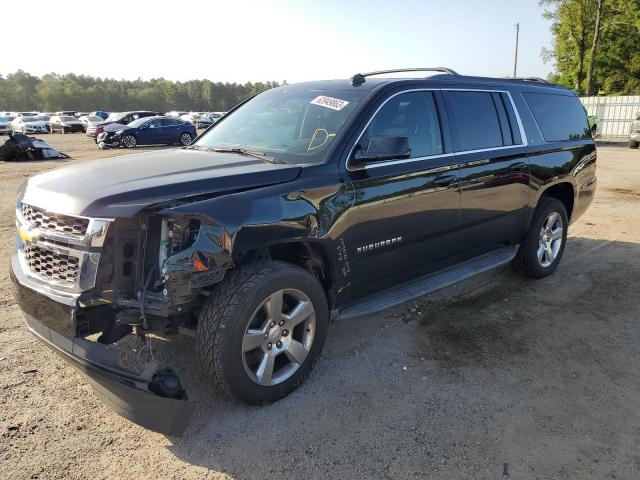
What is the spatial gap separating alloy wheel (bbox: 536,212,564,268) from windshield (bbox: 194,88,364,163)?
287 cm

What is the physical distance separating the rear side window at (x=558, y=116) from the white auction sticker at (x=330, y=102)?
2329 millimetres

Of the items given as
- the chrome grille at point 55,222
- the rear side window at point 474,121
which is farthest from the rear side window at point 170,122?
the chrome grille at point 55,222

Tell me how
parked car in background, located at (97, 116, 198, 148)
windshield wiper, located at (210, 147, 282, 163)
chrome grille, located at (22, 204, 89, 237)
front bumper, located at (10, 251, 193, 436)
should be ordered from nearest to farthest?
front bumper, located at (10, 251, 193, 436) < chrome grille, located at (22, 204, 89, 237) < windshield wiper, located at (210, 147, 282, 163) < parked car in background, located at (97, 116, 198, 148)

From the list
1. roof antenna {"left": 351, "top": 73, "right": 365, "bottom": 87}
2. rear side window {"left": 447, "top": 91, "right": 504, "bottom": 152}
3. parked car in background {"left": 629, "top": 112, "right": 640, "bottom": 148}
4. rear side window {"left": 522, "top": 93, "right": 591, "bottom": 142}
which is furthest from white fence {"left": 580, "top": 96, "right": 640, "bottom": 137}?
roof antenna {"left": 351, "top": 73, "right": 365, "bottom": 87}

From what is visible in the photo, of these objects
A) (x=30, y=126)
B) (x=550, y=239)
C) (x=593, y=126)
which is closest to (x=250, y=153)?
(x=550, y=239)

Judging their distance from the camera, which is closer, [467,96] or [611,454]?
[611,454]

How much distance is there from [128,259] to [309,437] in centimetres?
143

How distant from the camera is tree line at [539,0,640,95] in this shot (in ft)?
126

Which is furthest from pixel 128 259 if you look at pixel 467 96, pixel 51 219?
pixel 467 96

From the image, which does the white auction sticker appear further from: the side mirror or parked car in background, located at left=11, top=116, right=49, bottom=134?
parked car in background, located at left=11, top=116, right=49, bottom=134

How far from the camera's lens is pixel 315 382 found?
3461mm

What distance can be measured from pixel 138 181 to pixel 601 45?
1997 inches

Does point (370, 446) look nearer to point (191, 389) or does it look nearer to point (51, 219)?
point (191, 389)

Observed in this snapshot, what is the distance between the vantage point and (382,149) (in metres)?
3.38
